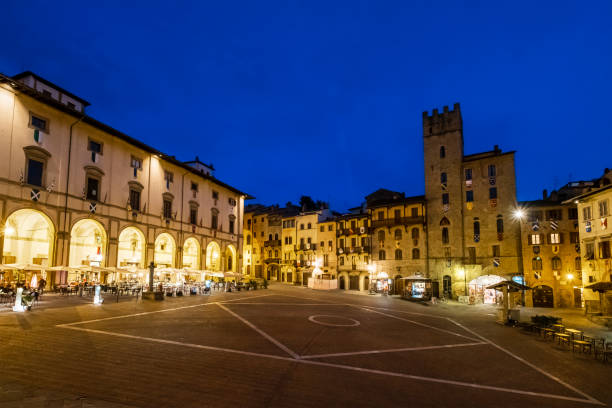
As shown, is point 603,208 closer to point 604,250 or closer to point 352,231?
point 604,250

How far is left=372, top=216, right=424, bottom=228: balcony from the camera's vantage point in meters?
50.3

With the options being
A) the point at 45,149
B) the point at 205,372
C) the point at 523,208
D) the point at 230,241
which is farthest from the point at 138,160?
the point at 523,208

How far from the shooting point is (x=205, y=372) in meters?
10.1

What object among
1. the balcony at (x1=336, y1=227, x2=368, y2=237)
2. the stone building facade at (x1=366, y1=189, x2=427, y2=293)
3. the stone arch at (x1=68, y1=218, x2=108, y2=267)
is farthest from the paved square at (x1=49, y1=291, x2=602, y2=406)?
the balcony at (x1=336, y1=227, x2=368, y2=237)

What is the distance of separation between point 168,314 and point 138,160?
23637 mm

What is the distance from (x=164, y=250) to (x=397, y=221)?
3138 centimetres

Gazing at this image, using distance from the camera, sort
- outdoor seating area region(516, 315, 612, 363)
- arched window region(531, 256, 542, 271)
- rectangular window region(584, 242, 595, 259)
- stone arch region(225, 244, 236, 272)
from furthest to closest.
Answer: stone arch region(225, 244, 236, 272) < arched window region(531, 256, 542, 271) < rectangular window region(584, 242, 595, 259) < outdoor seating area region(516, 315, 612, 363)

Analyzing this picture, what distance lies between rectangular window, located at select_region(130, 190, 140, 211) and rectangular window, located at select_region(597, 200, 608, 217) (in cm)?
4190

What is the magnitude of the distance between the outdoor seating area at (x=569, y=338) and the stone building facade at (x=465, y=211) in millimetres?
22167

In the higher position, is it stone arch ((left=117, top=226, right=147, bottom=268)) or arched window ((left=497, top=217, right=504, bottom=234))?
arched window ((left=497, top=217, right=504, bottom=234))

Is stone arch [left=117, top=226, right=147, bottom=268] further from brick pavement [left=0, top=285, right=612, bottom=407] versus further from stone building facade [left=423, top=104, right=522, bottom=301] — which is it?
stone building facade [left=423, top=104, right=522, bottom=301]

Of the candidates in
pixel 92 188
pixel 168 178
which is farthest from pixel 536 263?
pixel 92 188

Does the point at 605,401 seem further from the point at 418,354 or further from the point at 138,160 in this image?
the point at 138,160

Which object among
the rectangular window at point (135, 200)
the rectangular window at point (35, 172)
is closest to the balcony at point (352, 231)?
the rectangular window at point (135, 200)
